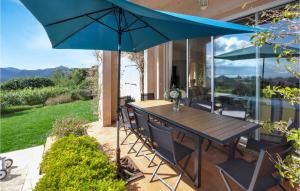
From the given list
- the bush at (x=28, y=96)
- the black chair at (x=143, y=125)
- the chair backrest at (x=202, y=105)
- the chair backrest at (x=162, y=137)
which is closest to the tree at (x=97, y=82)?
the black chair at (x=143, y=125)

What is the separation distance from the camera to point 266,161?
187 centimetres

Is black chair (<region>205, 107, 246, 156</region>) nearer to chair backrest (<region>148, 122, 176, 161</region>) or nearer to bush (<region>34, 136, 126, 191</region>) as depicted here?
chair backrest (<region>148, 122, 176, 161</region>)

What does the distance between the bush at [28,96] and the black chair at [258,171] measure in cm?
1455

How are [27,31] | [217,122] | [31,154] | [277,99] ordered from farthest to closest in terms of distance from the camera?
[27,31], [31,154], [277,99], [217,122]

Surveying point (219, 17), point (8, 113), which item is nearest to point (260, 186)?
point (219, 17)

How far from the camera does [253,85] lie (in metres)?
4.35

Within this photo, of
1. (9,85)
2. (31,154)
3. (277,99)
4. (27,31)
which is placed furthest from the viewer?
(9,85)

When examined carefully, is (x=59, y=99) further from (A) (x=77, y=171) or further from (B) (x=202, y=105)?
(A) (x=77, y=171)

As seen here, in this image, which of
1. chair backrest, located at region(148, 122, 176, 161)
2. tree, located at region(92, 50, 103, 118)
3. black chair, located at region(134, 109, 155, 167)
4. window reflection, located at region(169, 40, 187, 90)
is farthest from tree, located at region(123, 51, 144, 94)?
chair backrest, located at region(148, 122, 176, 161)

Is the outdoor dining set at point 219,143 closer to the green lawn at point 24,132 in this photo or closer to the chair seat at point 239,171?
the chair seat at point 239,171

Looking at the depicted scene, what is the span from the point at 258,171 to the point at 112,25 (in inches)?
122

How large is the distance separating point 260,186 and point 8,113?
556 inches

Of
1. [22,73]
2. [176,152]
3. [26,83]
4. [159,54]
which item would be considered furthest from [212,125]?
[22,73]

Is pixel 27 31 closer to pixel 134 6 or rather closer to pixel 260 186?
pixel 134 6
